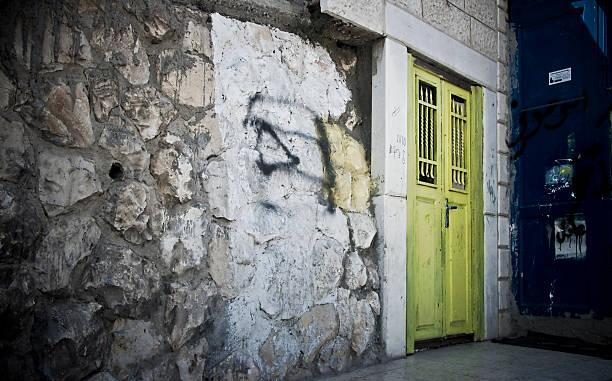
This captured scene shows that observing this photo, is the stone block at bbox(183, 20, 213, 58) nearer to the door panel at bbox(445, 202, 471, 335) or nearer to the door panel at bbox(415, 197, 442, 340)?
the door panel at bbox(415, 197, 442, 340)

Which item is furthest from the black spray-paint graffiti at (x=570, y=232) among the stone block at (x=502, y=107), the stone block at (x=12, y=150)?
the stone block at (x=12, y=150)

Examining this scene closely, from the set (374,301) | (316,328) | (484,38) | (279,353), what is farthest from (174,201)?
(484,38)

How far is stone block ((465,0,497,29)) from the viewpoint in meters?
Answer: 4.89

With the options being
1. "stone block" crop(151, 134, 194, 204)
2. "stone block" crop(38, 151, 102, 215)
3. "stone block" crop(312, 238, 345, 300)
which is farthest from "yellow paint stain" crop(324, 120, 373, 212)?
"stone block" crop(38, 151, 102, 215)

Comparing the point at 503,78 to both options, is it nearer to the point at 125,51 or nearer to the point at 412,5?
the point at 412,5

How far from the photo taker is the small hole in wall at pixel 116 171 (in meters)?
2.61

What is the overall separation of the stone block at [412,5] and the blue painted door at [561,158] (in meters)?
1.66

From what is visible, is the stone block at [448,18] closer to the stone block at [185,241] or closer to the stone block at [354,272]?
the stone block at [354,272]

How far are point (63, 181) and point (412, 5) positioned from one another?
9.92 feet

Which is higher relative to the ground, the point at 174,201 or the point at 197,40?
the point at 197,40

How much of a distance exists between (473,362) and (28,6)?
3593mm

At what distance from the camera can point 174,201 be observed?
2.80 meters

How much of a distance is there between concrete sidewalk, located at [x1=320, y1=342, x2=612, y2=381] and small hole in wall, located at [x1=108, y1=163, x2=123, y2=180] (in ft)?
5.93

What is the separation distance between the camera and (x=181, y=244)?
2.79 meters
